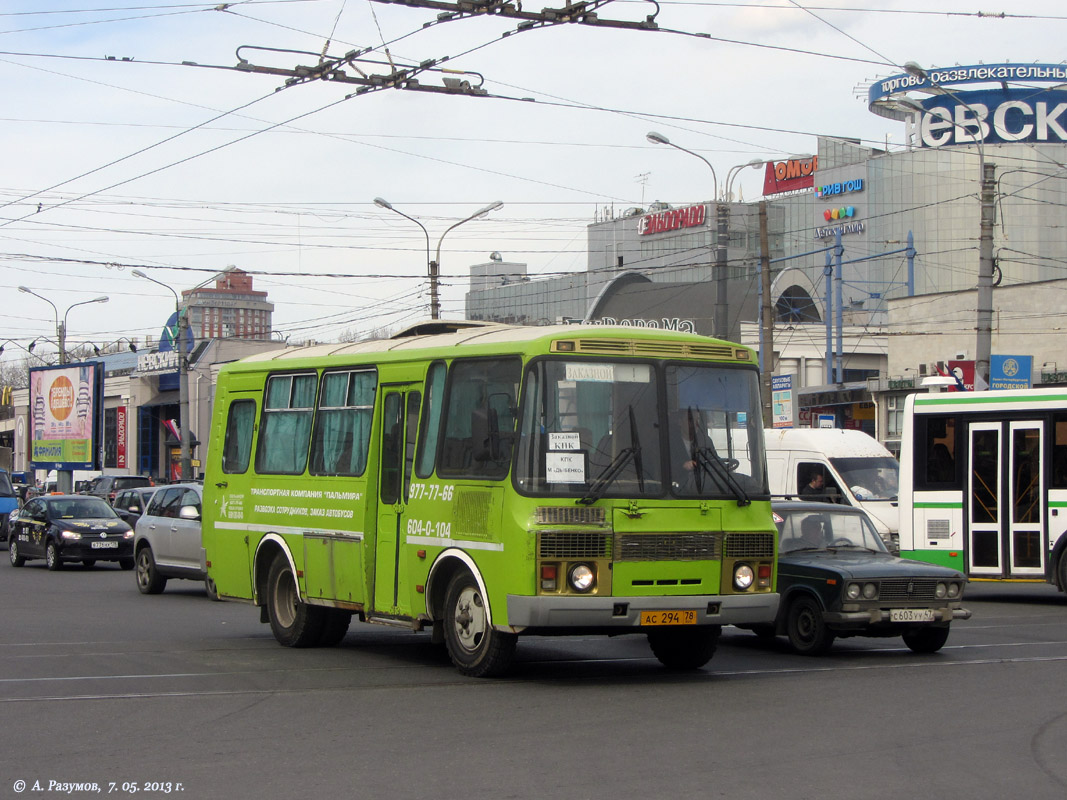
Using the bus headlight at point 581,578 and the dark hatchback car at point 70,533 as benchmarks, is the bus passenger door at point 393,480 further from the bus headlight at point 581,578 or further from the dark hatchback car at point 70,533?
the dark hatchback car at point 70,533

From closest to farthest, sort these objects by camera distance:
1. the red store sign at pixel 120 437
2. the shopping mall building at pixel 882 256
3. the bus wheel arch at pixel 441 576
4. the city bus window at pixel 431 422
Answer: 1. the bus wheel arch at pixel 441 576
2. the city bus window at pixel 431 422
3. the shopping mall building at pixel 882 256
4. the red store sign at pixel 120 437

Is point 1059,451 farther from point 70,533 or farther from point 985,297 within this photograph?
point 70,533

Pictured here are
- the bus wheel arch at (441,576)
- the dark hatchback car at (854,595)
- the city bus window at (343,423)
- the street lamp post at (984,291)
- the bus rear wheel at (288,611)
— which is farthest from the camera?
the street lamp post at (984,291)

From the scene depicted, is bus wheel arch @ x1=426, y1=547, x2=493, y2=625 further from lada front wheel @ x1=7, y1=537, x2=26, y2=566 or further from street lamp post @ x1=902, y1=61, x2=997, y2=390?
lada front wheel @ x1=7, y1=537, x2=26, y2=566

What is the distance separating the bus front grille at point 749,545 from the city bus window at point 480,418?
195 centimetres

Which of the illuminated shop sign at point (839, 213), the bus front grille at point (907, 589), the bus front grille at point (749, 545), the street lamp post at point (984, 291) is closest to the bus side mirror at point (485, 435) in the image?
the bus front grille at point (749, 545)

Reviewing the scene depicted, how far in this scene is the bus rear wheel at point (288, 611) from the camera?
1378 cm

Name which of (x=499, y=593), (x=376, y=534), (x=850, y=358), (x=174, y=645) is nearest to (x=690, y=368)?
(x=499, y=593)

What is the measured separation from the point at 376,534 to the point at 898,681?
4731mm

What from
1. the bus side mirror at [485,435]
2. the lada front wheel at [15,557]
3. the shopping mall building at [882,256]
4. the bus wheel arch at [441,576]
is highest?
the shopping mall building at [882,256]

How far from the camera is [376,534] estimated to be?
1259cm

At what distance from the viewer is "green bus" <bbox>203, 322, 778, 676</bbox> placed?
1070 centimetres

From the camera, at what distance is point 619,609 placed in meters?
10.7

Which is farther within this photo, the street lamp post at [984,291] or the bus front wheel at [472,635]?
the street lamp post at [984,291]
